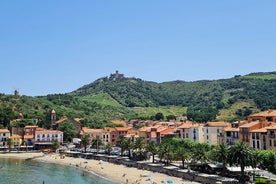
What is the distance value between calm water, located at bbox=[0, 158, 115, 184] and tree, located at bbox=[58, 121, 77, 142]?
34.9m

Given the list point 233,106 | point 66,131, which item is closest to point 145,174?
point 66,131

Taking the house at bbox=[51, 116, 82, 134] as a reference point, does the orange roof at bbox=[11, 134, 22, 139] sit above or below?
below

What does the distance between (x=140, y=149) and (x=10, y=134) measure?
197 feet

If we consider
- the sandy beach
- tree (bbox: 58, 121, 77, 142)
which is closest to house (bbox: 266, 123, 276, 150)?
the sandy beach

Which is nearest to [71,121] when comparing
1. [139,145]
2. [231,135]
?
[139,145]

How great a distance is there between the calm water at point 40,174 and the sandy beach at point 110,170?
2.69m

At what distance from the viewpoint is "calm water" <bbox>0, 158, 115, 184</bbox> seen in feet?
216

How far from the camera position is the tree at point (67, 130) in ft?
413

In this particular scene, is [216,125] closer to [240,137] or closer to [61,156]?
[240,137]

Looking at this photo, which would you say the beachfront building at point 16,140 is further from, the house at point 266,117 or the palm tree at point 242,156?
the palm tree at point 242,156

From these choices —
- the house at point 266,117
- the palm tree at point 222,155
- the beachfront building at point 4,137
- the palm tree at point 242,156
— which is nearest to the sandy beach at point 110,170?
the palm tree at point 222,155

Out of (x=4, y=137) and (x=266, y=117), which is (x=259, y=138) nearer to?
(x=266, y=117)

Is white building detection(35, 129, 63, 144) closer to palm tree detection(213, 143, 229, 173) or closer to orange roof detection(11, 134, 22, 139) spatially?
orange roof detection(11, 134, 22, 139)

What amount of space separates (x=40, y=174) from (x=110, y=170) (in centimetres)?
1396
